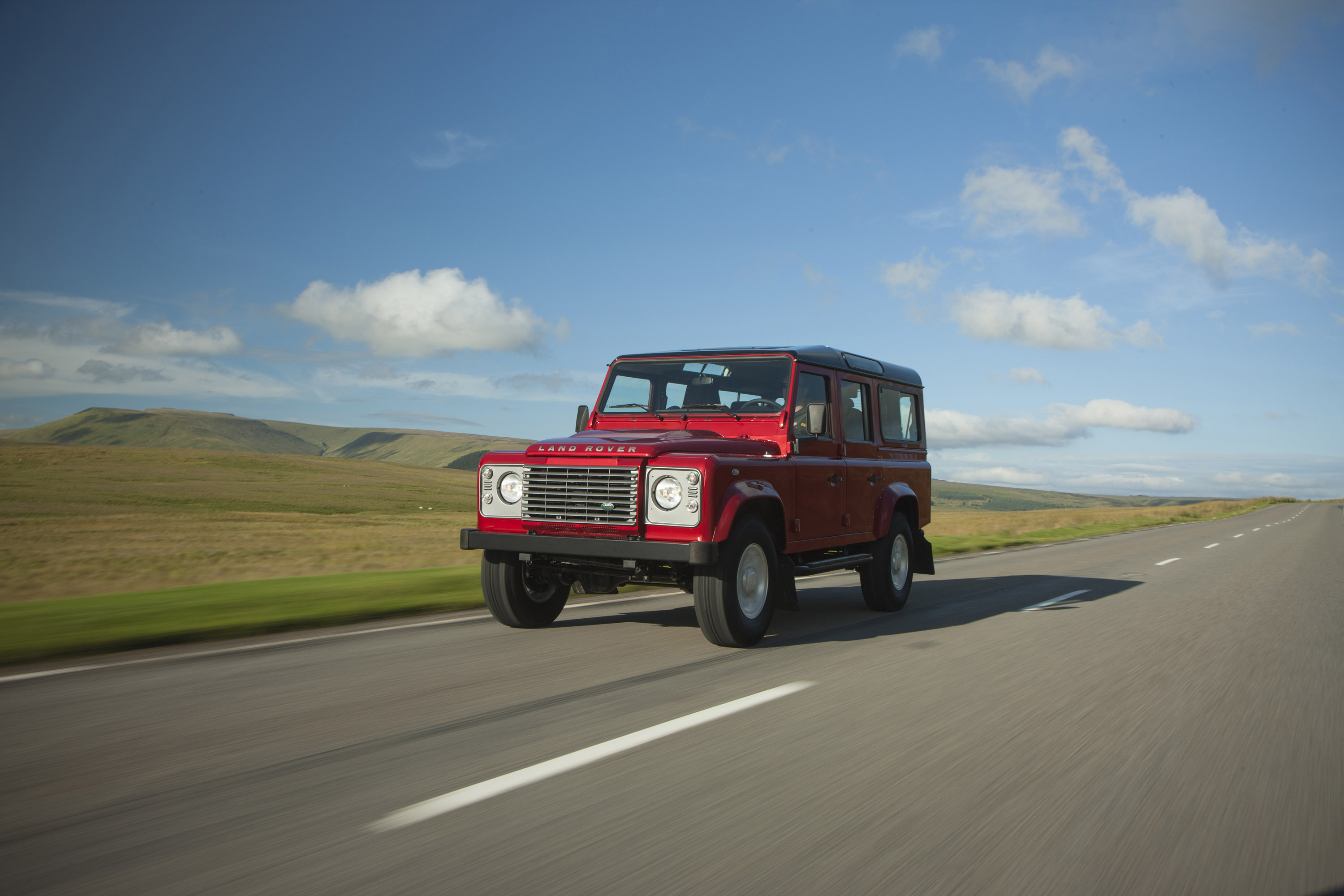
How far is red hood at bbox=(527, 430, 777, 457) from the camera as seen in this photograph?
654cm

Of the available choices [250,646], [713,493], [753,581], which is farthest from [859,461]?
[250,646]

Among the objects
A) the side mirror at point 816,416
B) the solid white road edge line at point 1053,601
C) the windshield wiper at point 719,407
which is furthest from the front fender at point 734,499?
the solid white road edge line at point 1053,601

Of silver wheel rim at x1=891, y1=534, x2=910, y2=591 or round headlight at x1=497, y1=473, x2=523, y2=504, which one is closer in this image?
round headlight at x1=497, y1=473, x2=523, y2=504

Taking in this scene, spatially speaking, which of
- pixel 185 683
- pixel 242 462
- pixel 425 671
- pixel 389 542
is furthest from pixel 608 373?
pixel 242 462

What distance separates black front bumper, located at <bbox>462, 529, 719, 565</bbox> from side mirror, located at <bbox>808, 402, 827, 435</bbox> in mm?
1552

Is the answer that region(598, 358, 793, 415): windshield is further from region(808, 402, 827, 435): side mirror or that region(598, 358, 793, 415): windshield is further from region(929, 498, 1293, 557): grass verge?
region(929, 498, 1293, 557): grass verge

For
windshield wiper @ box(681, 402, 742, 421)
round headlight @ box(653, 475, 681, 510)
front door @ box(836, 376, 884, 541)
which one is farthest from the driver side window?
round headlight @ box(653, 475, 681, 510)

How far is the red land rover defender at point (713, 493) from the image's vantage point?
20.9ft

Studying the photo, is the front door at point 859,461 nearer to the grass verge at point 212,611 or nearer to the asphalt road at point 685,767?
the asphalt road at point 685,767

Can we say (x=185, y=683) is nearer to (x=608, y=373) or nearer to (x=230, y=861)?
(x=230, y=861)

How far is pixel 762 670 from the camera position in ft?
19.0

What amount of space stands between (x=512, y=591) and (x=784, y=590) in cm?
223

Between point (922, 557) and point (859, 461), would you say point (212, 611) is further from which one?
point (922, 557)

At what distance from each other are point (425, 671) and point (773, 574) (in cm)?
267
